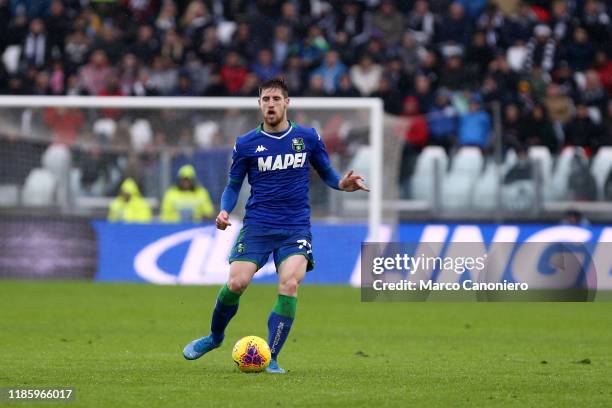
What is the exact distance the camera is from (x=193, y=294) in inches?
718

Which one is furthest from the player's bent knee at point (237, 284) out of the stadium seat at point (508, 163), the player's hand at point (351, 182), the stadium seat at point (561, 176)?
the stadium seat at point (561, 176)

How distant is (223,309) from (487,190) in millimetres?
11523

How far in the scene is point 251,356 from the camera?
9258mm

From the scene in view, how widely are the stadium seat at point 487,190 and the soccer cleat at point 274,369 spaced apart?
1164 cm

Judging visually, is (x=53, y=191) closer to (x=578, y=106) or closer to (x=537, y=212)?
(x=537, y=212)

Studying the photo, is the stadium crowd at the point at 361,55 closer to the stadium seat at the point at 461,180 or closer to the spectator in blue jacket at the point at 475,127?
the spectator in blue jacket at the point at 475,127

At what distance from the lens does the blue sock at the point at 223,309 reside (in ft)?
31.6

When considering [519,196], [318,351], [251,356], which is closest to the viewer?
[251,356]

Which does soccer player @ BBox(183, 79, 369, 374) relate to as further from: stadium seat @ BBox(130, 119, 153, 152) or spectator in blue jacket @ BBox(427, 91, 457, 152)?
spectator in blue jacket @ BBox(427, 91, 457, 152)

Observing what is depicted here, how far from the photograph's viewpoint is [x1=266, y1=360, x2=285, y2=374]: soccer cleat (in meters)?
9.34

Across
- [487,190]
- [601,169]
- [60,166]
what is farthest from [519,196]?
[60,166]

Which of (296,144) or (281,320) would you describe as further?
(296,144)

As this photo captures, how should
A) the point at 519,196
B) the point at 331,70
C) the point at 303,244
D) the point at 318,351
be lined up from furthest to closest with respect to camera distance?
1. the point at 331,70
2. the point at 519,196
3. the point at 318,351
4. the point at 303,244

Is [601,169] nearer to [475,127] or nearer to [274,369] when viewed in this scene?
[475,127]
